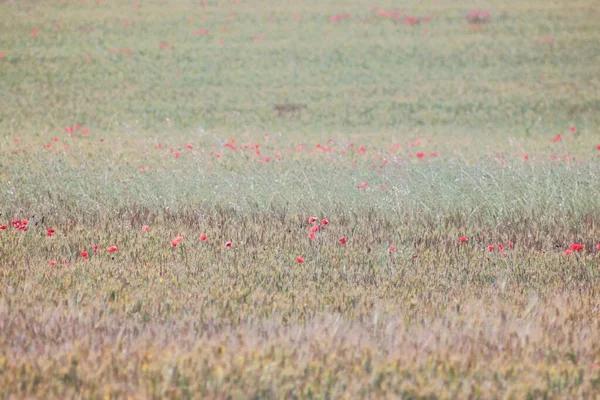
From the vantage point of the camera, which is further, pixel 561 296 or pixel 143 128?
pixel 143 128

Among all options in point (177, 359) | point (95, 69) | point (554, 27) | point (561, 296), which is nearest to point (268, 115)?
point (95, 69)

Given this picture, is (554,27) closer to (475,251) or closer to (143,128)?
(143,128)

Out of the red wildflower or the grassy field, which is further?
the red wildflower

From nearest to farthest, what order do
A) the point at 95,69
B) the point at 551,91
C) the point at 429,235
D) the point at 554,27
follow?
the point at 429,235 < the point at 551,91 < the point at 95,69 < the point at 554,27

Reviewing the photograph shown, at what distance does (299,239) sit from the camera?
621 centimetres

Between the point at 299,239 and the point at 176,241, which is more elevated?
the point at 176,241

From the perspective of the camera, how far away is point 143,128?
15.5 m

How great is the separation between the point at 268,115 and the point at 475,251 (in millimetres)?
11005

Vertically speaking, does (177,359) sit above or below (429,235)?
above

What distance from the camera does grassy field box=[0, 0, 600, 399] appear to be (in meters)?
3.51

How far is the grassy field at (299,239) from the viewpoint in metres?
3.51

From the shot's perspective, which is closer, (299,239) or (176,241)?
(176,241)

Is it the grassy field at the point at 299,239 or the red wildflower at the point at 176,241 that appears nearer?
the grassy field at the point at 299,239

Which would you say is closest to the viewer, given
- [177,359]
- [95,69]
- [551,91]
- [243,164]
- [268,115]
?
[177,359]
